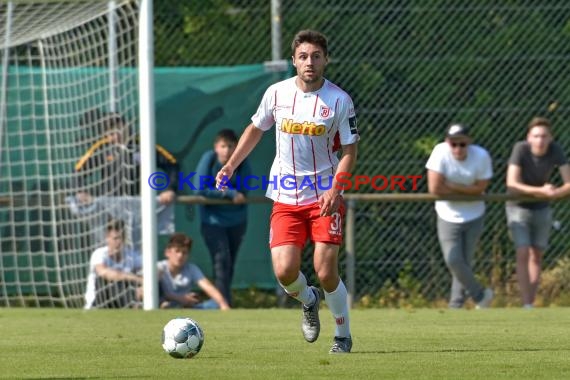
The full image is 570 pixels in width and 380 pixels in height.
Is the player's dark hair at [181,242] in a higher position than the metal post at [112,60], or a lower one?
lower

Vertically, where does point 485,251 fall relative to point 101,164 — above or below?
below

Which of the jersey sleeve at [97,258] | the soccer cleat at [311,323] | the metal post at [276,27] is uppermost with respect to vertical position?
the metal post at [276,27]

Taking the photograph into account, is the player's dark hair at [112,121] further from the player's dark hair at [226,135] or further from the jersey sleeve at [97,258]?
the jersey sleeve at [97,258]

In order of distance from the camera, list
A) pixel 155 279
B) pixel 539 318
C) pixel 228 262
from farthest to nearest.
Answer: pixel 228 262, pixel 155 279, pixel 539 318

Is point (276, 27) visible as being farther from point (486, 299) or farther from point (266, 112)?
point (266, 112)

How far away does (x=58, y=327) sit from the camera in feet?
35.5

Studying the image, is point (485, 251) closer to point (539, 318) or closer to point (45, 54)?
point (539, 318)

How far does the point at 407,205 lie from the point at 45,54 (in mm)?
4402

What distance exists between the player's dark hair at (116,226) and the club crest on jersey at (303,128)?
5339 mm

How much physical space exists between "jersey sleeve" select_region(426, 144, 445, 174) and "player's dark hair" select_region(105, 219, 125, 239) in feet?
10.5

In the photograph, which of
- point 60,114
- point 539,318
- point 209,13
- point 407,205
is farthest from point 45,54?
point 539,318

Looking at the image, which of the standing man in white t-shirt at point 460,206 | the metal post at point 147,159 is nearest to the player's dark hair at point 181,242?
the metal post at point 147,159

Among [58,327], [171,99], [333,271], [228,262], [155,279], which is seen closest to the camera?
[333,271]

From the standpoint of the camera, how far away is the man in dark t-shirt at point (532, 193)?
13.4 meters
